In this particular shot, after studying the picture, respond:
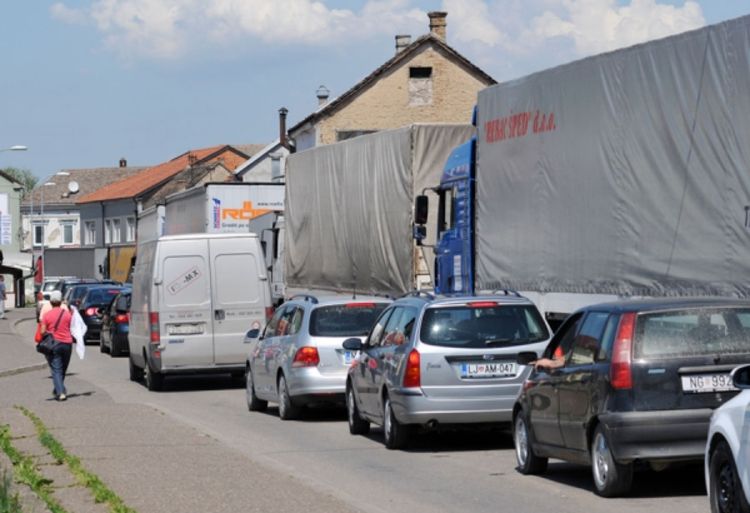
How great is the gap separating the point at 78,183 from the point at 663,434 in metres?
131

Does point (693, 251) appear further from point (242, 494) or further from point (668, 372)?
point (242, 494)

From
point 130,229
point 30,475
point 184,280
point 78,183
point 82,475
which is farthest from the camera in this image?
point 78,183

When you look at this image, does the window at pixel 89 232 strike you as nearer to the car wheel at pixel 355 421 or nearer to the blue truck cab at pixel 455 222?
the blue truck cab at pixel 455 222

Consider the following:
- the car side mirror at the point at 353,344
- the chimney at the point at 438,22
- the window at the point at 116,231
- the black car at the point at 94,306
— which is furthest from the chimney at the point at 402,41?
the car side mirror at the point at 353,344

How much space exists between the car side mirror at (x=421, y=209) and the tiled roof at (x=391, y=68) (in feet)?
148

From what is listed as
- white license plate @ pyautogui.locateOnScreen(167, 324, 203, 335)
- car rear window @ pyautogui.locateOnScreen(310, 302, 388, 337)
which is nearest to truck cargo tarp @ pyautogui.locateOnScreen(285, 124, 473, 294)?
white license plate @ pyautogui.locateOnScreen(167, 324, 203, 335)

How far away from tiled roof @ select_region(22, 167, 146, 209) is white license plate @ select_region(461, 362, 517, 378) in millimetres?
114883

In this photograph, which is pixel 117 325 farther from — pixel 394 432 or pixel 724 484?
pixel 724 484

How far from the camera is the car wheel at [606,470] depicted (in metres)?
11.3

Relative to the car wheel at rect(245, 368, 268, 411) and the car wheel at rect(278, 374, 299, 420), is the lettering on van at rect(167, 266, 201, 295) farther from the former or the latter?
the car wheel at rect(278, 374, 299, 420)

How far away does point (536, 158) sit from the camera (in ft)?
59.6

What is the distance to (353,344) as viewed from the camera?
57.5 feet

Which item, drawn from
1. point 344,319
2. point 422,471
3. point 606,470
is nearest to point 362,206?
point 344,319

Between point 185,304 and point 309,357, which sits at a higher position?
point 185,304
